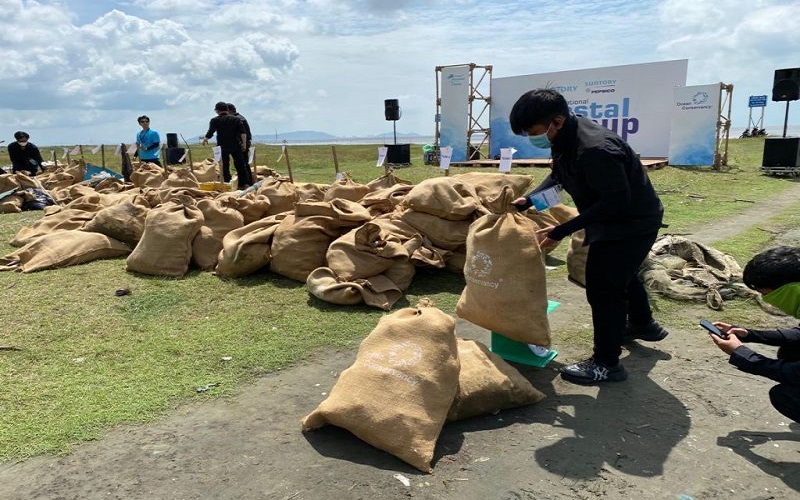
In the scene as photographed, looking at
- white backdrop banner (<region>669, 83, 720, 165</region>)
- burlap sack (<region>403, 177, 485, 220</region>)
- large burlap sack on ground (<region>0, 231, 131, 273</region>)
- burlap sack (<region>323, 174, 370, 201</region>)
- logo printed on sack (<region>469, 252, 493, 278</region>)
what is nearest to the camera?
logo printed on sack (<region>469, 252, 493, 278</region>)

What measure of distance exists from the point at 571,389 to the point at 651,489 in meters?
0.85

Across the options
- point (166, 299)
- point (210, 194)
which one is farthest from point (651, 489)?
point (210, 194)

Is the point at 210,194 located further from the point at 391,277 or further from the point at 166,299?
the point at 391,277

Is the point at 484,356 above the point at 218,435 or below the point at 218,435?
above

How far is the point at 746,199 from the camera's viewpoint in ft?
33.2

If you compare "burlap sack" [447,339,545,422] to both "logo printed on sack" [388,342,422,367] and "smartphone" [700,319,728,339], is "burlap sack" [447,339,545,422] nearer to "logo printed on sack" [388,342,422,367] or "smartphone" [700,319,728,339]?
"logo printed on sack" [388,342,422,367]

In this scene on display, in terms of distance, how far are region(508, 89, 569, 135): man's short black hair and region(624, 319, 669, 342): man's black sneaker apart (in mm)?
1574

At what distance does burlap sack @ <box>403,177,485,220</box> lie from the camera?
469cm

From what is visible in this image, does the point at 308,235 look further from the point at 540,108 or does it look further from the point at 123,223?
the point at 540,108

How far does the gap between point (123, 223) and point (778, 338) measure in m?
5.61

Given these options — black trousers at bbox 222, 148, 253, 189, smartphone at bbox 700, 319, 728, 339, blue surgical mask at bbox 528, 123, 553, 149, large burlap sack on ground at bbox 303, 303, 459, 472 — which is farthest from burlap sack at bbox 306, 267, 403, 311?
black trousers at bbox 222, 148, 253, 189

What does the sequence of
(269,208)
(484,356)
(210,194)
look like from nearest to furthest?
(484,356) → (269,208) → (210,194)

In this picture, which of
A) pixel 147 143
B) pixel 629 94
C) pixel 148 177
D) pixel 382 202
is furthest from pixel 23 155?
pixel 629 94

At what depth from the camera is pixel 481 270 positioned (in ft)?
9.74
